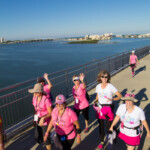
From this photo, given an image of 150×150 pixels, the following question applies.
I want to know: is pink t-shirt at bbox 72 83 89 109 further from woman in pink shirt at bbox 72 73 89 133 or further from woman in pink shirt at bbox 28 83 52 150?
woman in pink shirt at bbox 28 83 52 150

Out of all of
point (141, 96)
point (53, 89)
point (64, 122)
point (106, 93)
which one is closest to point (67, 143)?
point (64, 122)

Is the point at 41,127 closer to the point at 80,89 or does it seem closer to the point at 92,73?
the point at 80,89

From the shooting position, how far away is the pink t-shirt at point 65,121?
104 inches

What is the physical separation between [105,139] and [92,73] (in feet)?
18.2


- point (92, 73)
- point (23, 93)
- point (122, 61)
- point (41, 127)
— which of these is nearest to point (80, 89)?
point (41, 127)

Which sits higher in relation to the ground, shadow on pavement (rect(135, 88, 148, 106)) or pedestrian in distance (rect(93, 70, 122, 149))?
pedestrian in distance (rect(93, 70, 122, 149))

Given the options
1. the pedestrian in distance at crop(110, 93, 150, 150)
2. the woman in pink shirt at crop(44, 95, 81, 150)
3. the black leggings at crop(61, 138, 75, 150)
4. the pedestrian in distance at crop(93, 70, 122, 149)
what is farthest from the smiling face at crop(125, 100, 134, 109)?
the black leggings at crop(61, 138, 75, 150)

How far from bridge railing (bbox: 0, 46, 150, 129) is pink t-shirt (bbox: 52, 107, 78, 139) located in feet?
5.87

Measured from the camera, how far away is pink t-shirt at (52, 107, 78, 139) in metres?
2.64

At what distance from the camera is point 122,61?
1307 centimetres

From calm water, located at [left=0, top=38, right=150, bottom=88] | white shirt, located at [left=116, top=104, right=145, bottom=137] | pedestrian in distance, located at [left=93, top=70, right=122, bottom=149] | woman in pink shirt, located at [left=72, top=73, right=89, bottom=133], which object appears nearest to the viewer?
white shirt, located at [left=116, top=104, right=145, bottom=137]

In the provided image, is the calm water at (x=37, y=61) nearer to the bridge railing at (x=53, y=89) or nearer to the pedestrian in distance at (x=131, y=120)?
the bridge railing at (x=53, y=89)

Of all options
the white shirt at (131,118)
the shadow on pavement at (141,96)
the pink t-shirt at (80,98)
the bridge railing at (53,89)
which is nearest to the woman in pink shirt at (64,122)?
the white shirt at (131,118)

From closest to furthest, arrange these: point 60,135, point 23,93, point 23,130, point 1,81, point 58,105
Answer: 1. point 58,105
2. point 60,135
3. point 23,130
4. point 23,93
5. point 1,81
